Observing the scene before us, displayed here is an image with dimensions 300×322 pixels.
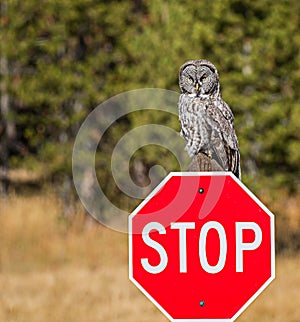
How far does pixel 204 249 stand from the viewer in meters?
4.12

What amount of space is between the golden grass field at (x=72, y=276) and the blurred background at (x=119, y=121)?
0.03m

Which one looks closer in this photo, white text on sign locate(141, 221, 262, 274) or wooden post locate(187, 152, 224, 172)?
white text on sign locate(141, 221, 262, 274)

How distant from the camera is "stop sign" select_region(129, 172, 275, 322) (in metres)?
4.14

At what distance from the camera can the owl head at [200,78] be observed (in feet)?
20.9

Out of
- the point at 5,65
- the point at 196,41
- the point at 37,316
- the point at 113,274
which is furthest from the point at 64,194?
the point at 37,316

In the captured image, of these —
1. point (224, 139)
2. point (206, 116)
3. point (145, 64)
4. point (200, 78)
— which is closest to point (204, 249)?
point (224, 139)

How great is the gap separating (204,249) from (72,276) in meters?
10.0

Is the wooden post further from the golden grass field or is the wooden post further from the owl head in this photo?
the golden grass field

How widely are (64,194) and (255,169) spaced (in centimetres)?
518

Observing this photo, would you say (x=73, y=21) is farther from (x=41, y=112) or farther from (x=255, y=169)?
(x=255, y=169)

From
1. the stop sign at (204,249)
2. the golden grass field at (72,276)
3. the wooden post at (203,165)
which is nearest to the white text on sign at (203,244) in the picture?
the stop sign at (204,249)

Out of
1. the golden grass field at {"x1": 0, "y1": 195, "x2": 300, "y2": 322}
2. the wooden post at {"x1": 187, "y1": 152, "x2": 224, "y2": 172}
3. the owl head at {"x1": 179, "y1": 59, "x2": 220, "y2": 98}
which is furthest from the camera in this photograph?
the golden grass field at {"x1": 0, "y1": 195, "x2": 300, "y2": 322}

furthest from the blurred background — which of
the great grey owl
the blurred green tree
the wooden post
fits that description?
the wooden post

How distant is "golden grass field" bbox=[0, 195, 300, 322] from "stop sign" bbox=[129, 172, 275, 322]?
7.14m
